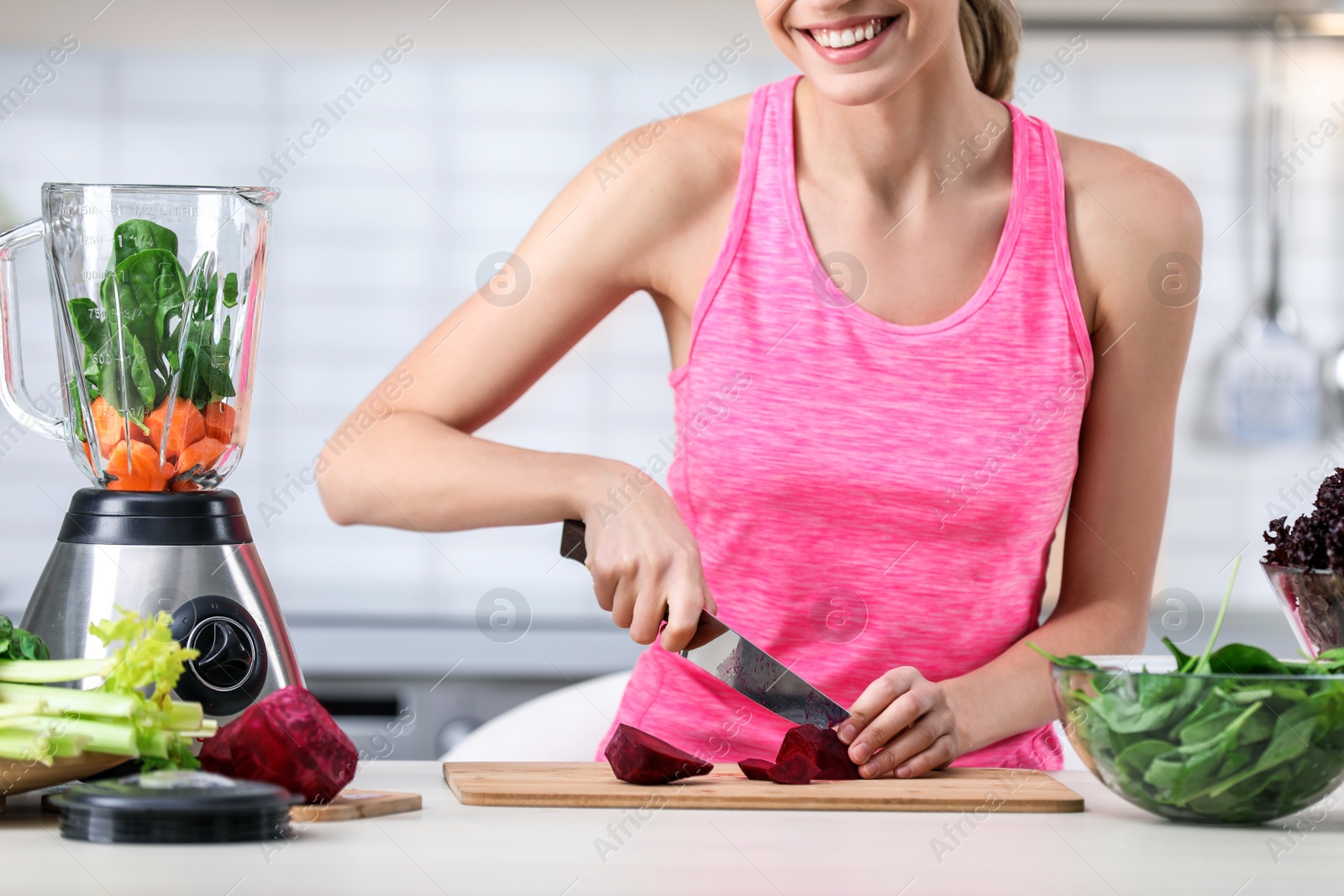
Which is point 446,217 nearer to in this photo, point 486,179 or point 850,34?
point 486,179

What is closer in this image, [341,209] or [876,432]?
[876,432]

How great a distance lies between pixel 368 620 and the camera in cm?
211

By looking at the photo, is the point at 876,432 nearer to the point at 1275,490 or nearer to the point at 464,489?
the point at 464,489

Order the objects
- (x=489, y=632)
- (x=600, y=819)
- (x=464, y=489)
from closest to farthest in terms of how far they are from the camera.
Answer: (x=600, y=819)
(x=464, y=489)
(x=489, y=632)

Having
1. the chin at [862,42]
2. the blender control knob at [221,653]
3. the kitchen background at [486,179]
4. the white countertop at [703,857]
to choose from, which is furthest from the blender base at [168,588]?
the kitchen background at [486,179]

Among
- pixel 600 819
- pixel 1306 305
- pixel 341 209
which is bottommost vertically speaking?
pixel 600 819

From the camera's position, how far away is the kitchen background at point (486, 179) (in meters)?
2.12

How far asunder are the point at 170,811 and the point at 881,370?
646mm

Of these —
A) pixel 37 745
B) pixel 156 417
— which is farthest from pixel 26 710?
pixel 156 417

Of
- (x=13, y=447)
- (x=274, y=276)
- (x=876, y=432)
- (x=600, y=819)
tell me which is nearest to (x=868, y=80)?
(x=876, y=432)

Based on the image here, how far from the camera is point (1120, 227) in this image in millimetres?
1113

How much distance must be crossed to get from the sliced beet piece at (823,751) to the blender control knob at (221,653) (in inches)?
12.5

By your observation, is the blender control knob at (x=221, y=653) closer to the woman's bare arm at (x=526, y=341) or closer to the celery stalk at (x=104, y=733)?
the celery stalk at (x=104, y=733)

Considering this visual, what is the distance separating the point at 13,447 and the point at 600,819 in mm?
1753
